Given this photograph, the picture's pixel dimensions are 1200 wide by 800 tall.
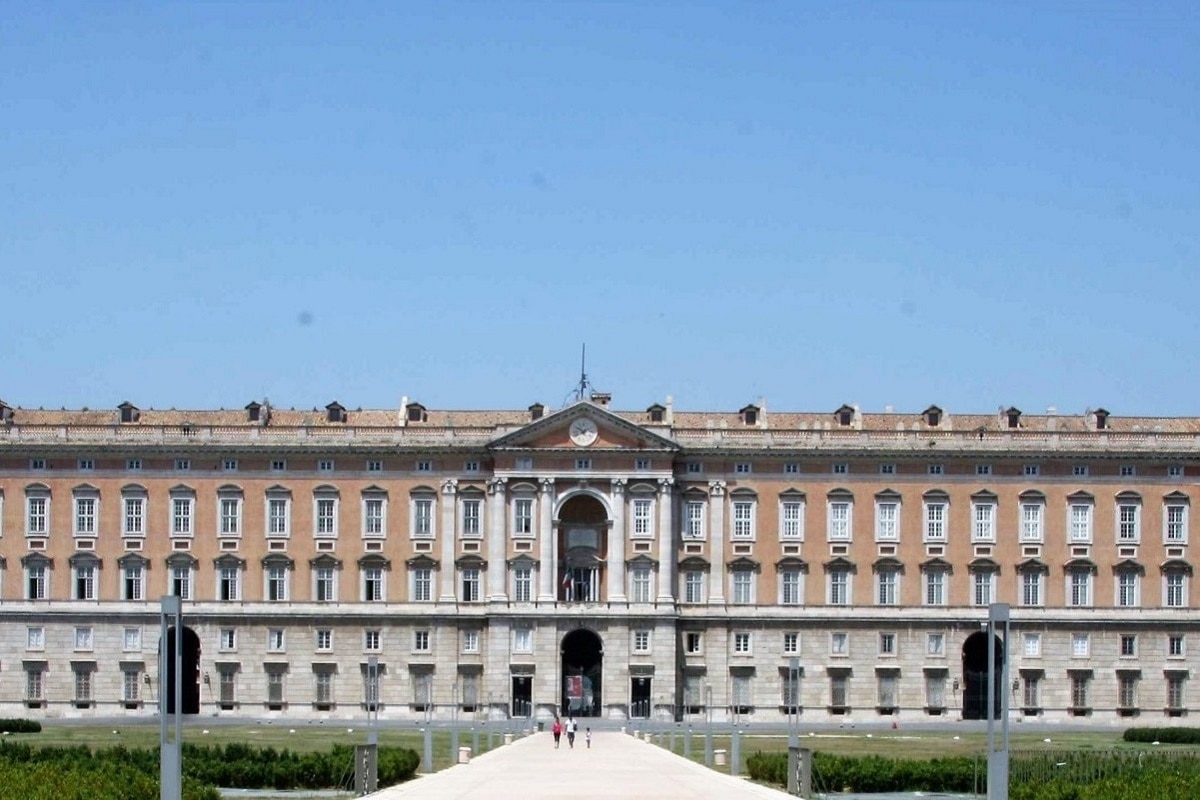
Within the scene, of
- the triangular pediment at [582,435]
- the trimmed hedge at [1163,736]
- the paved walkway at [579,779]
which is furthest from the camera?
the triangular pediment at [582,435]

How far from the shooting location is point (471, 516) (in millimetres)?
114125

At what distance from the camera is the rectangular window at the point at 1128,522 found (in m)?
114

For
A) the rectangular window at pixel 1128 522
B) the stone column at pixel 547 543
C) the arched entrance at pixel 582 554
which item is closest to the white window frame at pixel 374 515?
the stone column at pixel 547 543

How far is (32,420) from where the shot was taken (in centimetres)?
11788

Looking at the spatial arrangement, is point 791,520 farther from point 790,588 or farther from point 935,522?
point 935,522

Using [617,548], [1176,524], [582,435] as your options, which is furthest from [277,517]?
[1176,524]

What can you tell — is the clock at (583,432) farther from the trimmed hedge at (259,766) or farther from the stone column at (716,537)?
the trimmed hedge at (259,766)

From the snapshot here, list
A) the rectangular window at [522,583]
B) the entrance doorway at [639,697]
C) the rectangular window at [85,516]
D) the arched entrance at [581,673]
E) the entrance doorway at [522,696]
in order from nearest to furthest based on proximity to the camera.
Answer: the entrance doorway at [522,696]
the entrance doorway at [639,697]
the arched entrance at [581,673]
the rectangular window at [522,583]
the rectangular window at [85,516]

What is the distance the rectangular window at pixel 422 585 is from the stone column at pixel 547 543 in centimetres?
518

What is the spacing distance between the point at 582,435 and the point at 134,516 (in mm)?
21120

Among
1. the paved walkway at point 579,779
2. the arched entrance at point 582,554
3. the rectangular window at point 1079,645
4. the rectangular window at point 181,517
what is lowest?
the rectangular window at point 1079,645

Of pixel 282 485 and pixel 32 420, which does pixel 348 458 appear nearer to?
pixel 282 485

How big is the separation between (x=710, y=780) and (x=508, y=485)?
51945 millimetres

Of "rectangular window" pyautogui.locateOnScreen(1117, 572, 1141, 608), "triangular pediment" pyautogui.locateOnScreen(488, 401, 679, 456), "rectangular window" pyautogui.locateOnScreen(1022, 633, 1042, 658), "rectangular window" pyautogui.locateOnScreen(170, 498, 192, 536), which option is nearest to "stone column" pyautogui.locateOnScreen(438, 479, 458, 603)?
"triangular pediment" pyautogui.locateOnScreen(488, 401, 679, 456)
